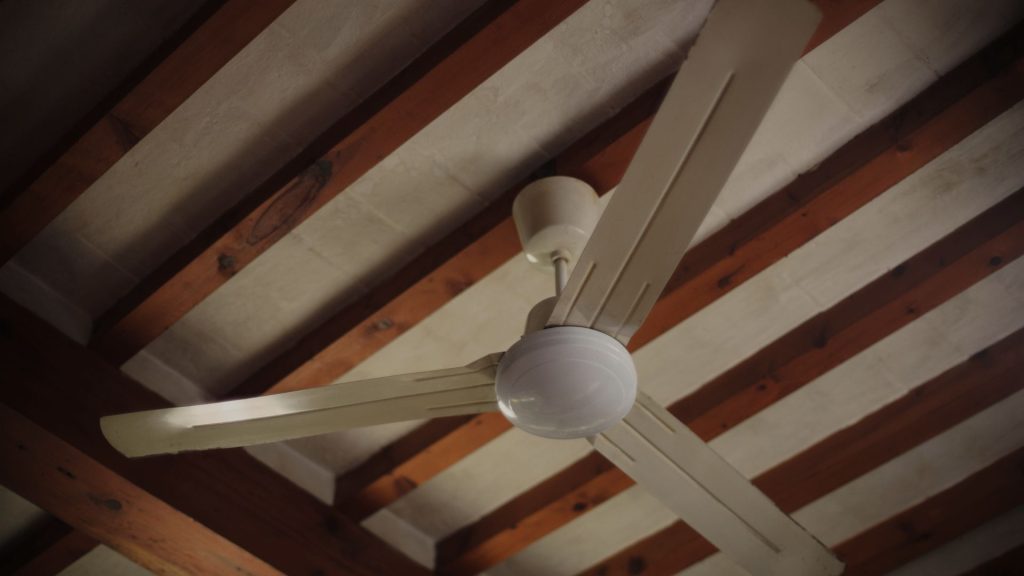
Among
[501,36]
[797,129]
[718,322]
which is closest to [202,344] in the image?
[501,36]

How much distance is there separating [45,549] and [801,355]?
6.78ft

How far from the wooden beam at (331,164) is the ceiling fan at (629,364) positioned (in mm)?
338

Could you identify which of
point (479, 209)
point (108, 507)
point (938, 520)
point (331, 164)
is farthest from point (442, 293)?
point (938, 520)

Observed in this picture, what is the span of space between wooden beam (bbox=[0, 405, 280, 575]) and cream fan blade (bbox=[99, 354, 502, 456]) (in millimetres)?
475

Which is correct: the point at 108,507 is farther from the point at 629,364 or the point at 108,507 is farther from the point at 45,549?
the point at 629,364

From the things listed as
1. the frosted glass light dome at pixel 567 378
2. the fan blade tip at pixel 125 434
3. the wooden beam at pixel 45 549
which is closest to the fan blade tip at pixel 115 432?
the fan blade tip at pixel 125 434

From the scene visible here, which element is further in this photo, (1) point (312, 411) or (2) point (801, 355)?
(2) point (801, 355)

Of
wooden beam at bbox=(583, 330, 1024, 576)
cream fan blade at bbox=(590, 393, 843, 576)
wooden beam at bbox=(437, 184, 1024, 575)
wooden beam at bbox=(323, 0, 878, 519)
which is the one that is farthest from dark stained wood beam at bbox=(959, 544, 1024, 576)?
wooden beam at bbox=(323, 0, 878, 519)

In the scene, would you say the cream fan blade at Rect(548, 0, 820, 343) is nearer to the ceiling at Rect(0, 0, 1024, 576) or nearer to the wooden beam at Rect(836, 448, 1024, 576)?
the ceiling at Rect(0, 0, 1024, 576)

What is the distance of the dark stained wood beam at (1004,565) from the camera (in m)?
2.70

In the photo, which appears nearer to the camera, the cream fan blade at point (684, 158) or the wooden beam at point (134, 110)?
the cream fan blade at point (684, 158)

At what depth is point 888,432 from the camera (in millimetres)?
2543

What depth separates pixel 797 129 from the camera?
7.05 ft

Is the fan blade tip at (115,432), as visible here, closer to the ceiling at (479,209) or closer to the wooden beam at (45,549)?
the ceiling at (479,209)
